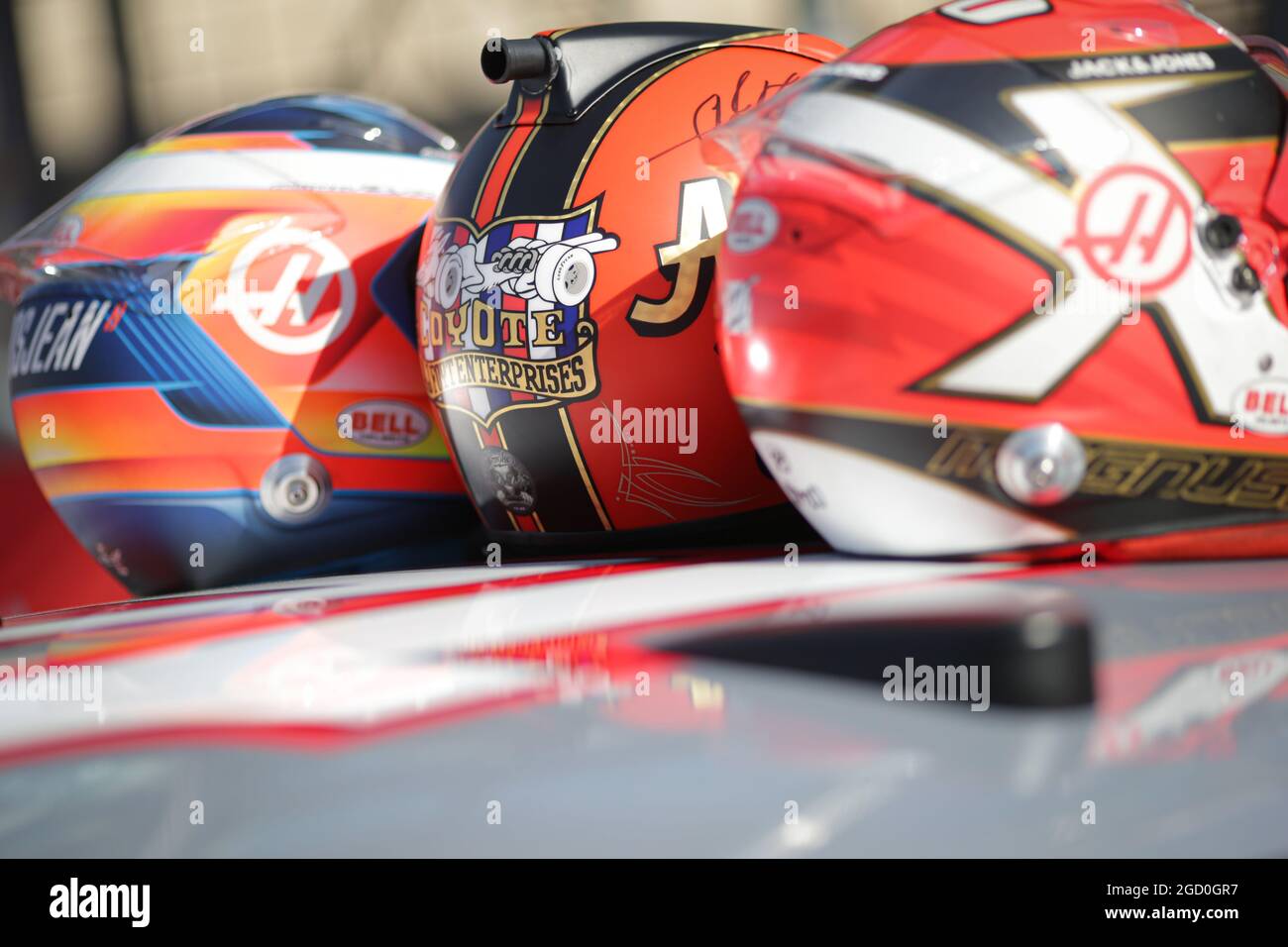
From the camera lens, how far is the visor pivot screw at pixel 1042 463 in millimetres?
1146

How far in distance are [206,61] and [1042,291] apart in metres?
5.24

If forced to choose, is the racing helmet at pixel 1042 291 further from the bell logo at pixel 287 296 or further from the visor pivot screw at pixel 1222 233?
the bell logo at pixel 287 296

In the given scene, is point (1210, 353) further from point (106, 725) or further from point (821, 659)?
point (106, 725)

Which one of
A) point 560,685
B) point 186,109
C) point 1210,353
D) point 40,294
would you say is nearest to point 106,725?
point 560,685

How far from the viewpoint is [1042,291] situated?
114 centimetres

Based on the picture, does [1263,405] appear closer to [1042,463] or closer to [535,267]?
[1042,463]

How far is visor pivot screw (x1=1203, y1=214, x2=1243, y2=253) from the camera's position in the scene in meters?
1.14

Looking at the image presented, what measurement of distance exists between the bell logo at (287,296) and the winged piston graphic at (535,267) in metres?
0.27

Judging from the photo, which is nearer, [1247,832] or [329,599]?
[1247,832]

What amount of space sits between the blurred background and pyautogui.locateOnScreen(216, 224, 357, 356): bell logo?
3.28 metres

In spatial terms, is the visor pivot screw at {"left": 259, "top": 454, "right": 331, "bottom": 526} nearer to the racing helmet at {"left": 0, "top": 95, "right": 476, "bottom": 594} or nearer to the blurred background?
the racing helmet at {"left": 0, "top": 95, "right": 476, "bottom": 594}
